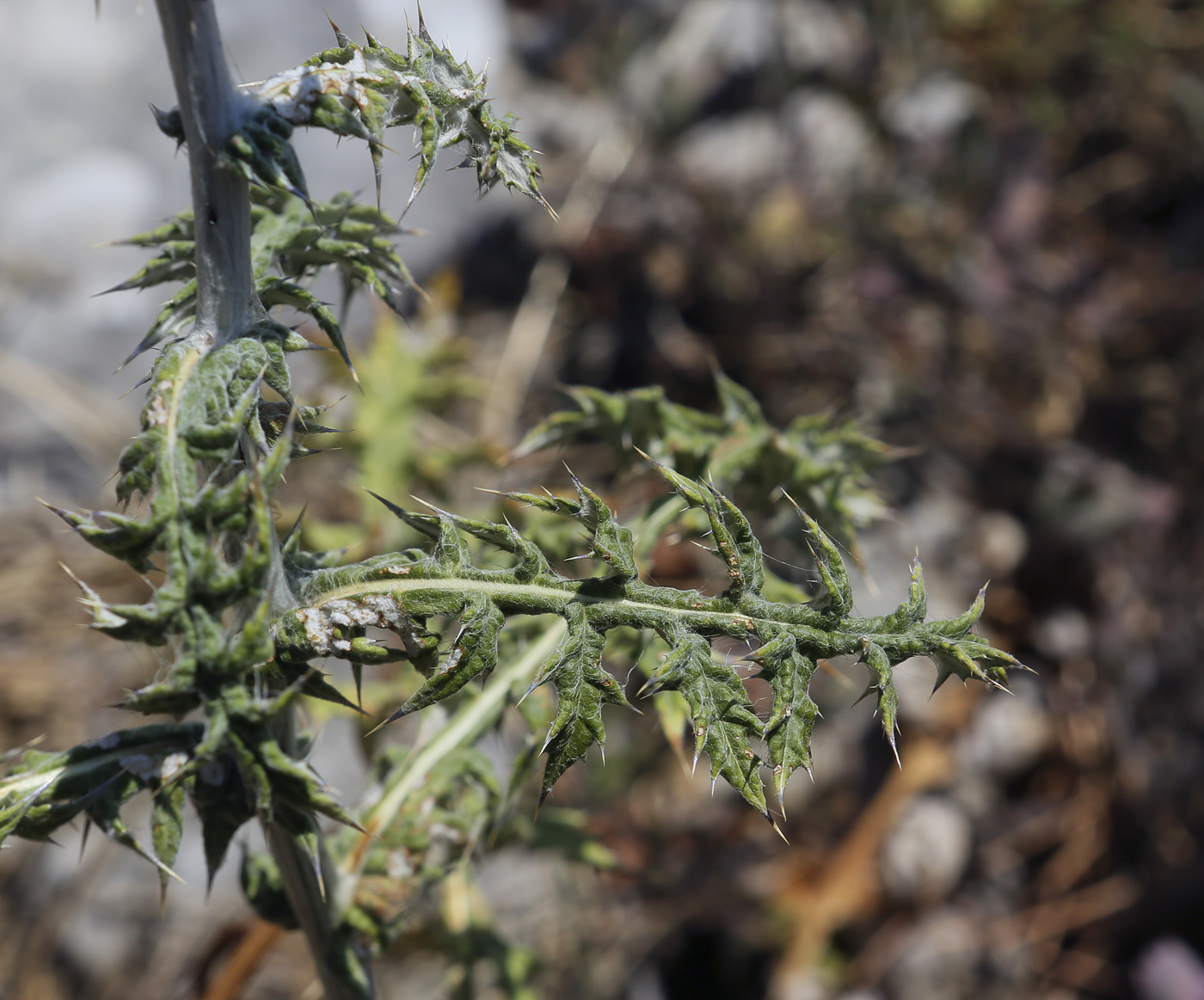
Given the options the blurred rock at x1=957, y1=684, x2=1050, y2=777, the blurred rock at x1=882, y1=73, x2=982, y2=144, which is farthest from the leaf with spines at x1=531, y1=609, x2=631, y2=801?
the blurred rock at x1=882, y1=73, x2=982, y2=144

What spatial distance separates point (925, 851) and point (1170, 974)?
32.4 inches

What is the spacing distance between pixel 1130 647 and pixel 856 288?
6.02ft

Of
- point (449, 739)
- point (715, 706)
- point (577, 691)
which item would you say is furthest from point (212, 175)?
point (449, 739)

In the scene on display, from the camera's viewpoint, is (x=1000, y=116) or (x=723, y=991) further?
(x=1000, y=116)

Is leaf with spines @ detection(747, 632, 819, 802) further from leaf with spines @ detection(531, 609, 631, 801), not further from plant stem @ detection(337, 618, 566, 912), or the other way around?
plant stem @ detection(337, 618, 566, 912)

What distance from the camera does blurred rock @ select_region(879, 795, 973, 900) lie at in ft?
10.8

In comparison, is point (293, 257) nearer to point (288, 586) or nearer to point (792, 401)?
point (288, 586)

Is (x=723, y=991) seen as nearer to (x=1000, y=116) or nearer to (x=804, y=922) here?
(x=804, y=922)

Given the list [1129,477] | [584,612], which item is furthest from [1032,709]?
[584,612]

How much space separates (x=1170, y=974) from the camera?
2.94 metres

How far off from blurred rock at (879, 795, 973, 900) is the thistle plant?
8.39 ft

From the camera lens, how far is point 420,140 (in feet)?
3.12

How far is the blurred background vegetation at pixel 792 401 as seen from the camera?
3174 mm

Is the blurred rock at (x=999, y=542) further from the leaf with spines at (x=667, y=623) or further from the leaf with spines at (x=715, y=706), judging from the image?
the leaf with spines at (x=715, y=706)
